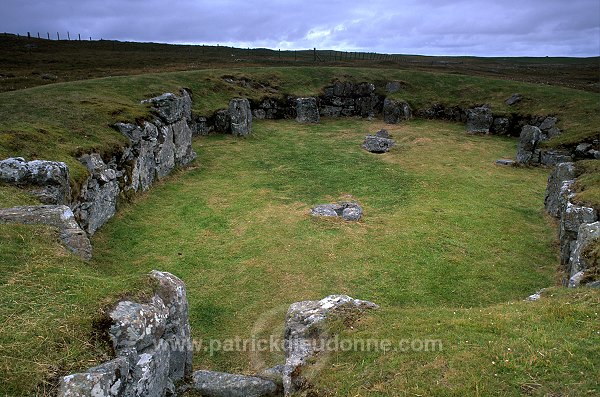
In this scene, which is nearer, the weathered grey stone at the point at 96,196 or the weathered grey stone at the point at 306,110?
the weathered grey stone at the point at 96,196

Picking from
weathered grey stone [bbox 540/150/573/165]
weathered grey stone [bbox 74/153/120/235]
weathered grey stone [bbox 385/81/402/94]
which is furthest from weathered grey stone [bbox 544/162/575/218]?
weathered grey stone [bbox 385/81/402/94]

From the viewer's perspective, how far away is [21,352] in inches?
343

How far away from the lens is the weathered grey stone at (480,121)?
50.3m

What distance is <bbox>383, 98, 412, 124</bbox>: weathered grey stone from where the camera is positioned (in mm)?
55938

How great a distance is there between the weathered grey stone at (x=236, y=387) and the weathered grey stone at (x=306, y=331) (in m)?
0.77

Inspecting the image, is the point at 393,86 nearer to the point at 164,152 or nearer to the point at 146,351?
the point at 164,152

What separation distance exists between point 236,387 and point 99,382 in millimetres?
3825

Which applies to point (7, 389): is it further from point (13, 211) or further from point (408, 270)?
point (408, 270)

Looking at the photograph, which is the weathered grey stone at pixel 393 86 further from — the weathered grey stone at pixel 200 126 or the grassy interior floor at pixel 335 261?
the weathered grey stone at pixel 200 126

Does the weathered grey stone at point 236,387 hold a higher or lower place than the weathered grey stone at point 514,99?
lower

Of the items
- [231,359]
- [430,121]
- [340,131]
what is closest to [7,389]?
[231,359]

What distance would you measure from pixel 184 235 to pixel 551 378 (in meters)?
18.9

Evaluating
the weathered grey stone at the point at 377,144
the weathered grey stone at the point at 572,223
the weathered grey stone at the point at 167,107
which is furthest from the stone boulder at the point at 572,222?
the weathered grey stone at the point at 167,107

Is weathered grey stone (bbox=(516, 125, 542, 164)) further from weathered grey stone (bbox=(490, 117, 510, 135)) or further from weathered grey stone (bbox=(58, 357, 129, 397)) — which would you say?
weathered grey stone (bbox=(58, 357, 129, 397))
